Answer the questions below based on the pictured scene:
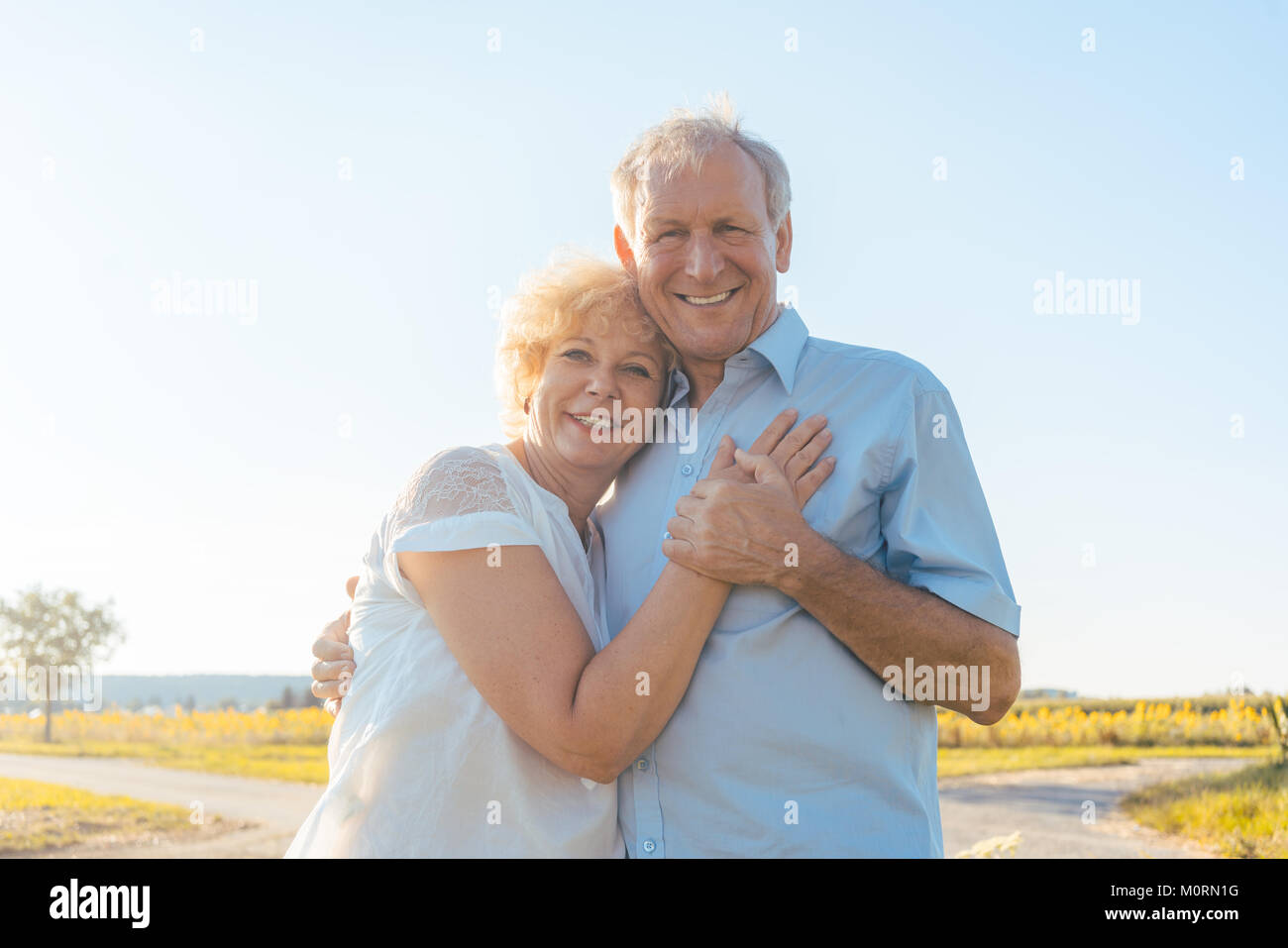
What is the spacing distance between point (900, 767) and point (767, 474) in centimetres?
76

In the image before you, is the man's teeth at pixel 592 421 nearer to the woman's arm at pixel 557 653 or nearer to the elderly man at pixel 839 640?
the elderly man at pixel 839 640

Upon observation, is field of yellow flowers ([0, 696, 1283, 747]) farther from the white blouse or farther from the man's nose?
the man's nose

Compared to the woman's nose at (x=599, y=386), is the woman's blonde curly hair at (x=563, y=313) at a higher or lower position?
higher

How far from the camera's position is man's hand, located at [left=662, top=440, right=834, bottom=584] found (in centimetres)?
231

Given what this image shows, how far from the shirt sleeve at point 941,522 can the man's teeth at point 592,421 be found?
743 millimetres

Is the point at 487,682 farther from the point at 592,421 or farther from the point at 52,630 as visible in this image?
the point at 52,630

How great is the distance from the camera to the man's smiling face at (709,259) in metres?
2.74

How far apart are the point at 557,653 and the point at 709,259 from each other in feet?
3.80

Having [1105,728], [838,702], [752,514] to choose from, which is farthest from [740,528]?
[1105,728]

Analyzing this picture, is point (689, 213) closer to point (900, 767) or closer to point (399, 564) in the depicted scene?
point (399, 564)

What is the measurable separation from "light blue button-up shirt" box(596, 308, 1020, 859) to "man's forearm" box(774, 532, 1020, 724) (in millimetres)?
37

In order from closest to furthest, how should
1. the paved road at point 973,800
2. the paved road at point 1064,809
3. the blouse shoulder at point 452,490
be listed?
the blouse shoulder at point 452,490
the paved road at point 1064,809
the paved road at point 973,800

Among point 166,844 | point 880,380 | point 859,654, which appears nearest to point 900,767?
point 859,654

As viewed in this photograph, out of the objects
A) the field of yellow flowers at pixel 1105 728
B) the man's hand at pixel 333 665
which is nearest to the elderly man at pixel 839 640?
the man's hand at pixel 333 665
